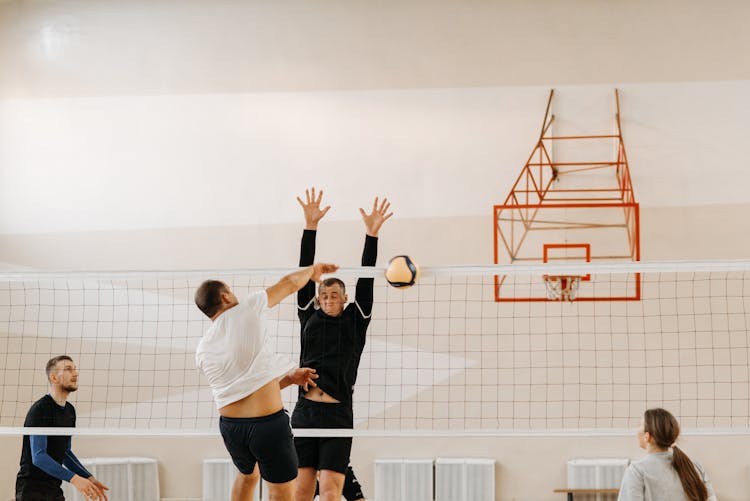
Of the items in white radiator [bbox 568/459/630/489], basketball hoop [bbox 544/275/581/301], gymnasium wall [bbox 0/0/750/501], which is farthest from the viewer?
gymnasium wall [bbox 0/0/750/501]

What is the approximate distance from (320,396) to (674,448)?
6.61ft

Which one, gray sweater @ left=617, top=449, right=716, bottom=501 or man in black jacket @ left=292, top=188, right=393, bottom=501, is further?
man in black jacket @ left=292, top=188, right=393, bottom=501

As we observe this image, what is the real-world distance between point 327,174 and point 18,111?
10.9 feet

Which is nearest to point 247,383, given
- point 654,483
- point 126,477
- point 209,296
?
point 209,296

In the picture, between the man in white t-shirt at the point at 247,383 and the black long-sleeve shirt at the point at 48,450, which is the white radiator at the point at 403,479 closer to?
the black long-sleeve shirt at the point at 48,450

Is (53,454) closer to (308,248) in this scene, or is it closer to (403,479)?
(308,248)

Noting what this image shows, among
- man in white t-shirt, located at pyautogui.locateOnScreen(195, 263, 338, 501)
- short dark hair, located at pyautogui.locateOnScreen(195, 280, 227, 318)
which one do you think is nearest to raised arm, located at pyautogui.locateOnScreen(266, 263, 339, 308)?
man in white t-shirt, located at pyautogui.locateOnScreen(195, 263, 338, 501)

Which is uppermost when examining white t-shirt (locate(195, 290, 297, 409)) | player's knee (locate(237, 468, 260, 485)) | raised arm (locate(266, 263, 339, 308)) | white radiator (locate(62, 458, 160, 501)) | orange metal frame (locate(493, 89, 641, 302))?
orange metal frame (locate(493, 89, 641, 302))

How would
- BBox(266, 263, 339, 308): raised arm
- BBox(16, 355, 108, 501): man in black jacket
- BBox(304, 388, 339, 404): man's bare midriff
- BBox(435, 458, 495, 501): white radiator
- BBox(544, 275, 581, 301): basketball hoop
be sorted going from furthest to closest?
BBox(435, 458, 495, 501): white radiator, BBox(544, 275, 581, 301): basketball hoop, BBox(16, 355, 108, 501): man in black jacket, BBox(304, 388, 339, 404): man's bare midriff, BBox(266, 263, 339, 308): raised arm

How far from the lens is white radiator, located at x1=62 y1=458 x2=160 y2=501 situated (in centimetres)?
831

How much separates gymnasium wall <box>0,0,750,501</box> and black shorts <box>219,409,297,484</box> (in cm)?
397

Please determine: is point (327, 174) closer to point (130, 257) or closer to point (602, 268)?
point (130, 257)

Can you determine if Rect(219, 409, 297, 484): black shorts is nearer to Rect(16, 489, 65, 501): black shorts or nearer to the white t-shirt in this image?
the white t-shirt

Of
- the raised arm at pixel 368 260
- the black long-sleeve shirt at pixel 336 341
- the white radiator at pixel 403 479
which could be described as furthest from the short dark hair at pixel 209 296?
the white radiator at pixel 403 479
